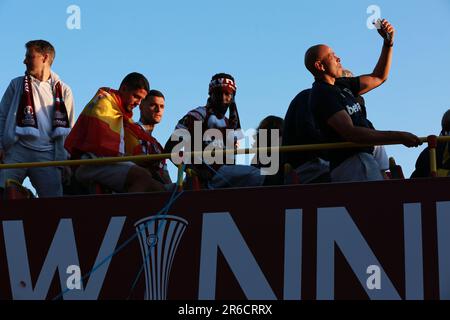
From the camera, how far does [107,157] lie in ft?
26.0

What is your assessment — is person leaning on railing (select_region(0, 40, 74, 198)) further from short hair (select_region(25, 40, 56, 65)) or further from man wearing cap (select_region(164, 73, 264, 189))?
man wearing cap (select_region(164, 73, 264, 189))

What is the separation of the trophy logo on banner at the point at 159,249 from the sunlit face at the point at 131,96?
1257mm

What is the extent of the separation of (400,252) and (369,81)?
1636mm

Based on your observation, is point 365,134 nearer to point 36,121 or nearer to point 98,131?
point 98,131

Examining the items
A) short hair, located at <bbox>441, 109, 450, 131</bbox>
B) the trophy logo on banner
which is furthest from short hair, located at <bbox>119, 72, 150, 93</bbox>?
short hair, located at <bbox>441, 109, 450, 131</bbox>

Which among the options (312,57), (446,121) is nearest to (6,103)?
(312,57)

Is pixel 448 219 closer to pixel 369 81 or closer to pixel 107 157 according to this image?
pixel 369 81

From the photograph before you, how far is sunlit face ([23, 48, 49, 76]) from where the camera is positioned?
28.5ft

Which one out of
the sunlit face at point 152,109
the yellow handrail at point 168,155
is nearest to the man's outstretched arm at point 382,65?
the yellow handrail at point 168,155

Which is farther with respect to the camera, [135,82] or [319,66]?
[135,82]

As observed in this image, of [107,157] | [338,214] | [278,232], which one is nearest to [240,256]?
[278,232]

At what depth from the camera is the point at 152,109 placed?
28.8 feet

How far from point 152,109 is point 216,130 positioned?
84cm
